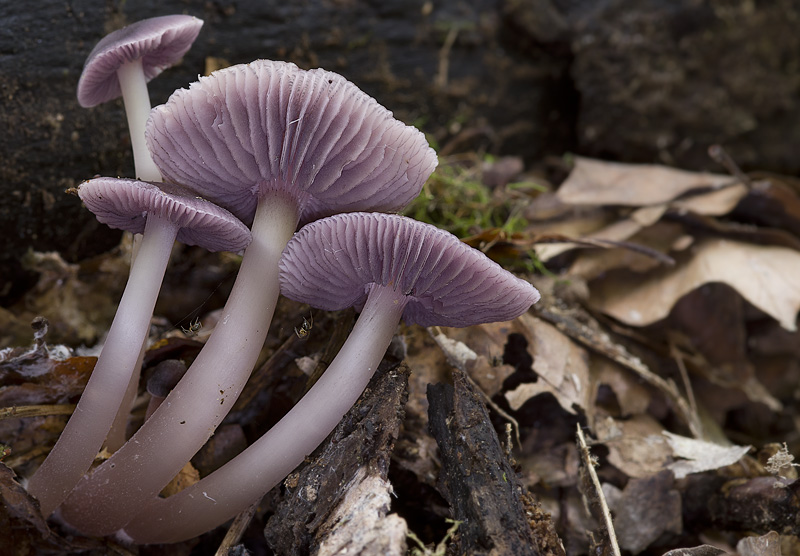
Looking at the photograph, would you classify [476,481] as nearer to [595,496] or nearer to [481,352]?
[595,496]

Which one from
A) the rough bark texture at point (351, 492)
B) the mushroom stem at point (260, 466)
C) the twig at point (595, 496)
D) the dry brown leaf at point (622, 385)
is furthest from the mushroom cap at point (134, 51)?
the dry brown leaf at point (622, 385)

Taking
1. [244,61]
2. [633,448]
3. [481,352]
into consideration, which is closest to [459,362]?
[481,352]

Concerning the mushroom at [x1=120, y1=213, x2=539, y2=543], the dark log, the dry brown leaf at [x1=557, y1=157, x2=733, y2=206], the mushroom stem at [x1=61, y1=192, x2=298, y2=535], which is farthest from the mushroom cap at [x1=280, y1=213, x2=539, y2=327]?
the dry brown leaf at [x1=557, y1=157, x2=733, y2=206]

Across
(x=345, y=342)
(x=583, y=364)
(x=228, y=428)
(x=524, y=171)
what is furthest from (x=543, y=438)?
(x=524, y=171)

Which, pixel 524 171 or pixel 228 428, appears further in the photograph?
pixel 524 171

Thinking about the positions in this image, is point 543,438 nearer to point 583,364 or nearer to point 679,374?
point 583,364
